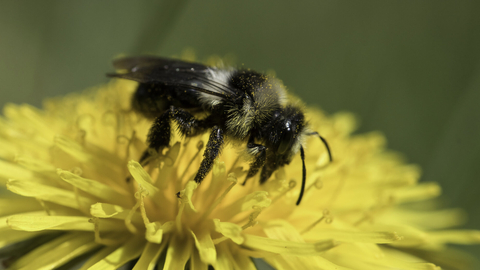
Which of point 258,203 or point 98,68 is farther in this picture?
point 98,68

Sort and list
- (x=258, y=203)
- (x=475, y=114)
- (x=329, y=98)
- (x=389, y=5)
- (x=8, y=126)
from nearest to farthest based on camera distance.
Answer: (x=258, y=203) < (x=8, y=126) < (x=475, y=114) < (x=389, y=5) < (x=329, y=98)

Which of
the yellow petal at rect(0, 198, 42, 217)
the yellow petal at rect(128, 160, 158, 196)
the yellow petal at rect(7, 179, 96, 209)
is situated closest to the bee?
the yellow petal at rect(128, 160, 158, 196)

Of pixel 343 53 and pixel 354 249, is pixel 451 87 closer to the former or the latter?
pixel 343 53

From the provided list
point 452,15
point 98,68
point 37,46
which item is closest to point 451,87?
point 452,15

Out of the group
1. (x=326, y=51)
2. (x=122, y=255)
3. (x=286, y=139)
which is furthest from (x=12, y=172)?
(x=326, y=51)

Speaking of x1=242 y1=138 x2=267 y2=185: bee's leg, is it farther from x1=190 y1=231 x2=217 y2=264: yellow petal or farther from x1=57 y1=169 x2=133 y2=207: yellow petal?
x1=57 y1=169 x2=133 y2=207: yellow petal

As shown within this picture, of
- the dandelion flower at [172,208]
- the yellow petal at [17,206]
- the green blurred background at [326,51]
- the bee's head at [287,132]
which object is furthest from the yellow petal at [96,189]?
the green blurred background at [326,51]
